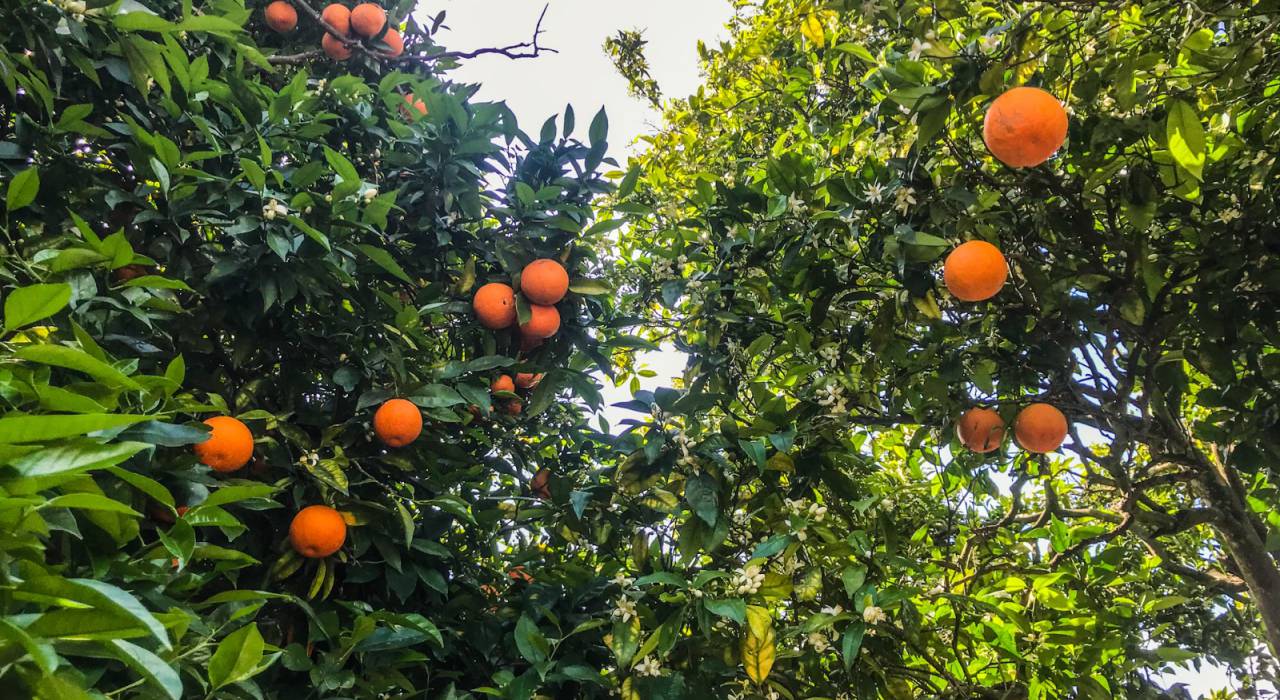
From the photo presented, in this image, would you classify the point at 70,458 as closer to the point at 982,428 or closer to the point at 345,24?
the point at 982,428

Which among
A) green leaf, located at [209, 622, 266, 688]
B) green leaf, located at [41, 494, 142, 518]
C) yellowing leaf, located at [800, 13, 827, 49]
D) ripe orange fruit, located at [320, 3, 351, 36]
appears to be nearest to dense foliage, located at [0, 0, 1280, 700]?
green leaf, located at [209, 622, 266, 688]

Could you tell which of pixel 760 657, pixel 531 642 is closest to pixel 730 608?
pixel 760 657

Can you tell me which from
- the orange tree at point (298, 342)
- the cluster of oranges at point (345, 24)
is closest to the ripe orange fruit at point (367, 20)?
the cluster of oranges at point (345, 24)

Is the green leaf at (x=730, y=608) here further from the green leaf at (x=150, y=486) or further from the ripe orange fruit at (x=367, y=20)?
the ripe orange fruit at (x=367, y=20)

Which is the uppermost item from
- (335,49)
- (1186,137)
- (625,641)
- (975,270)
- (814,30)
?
(814,30)

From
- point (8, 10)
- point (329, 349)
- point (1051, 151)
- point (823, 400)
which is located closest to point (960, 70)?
point (1051, 151)

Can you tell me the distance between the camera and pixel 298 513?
1849 mm

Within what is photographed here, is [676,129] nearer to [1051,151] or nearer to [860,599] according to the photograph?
[1051,151]

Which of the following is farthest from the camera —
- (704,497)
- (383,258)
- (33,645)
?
(383,258)

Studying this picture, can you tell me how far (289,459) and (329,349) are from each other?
1.27 feet

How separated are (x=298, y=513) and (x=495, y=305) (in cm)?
72

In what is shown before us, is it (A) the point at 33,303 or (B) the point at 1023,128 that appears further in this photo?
(B) the point at 1023,128

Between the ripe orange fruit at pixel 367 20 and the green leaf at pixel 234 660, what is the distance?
242cm

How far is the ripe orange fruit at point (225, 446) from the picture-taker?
163 cm
